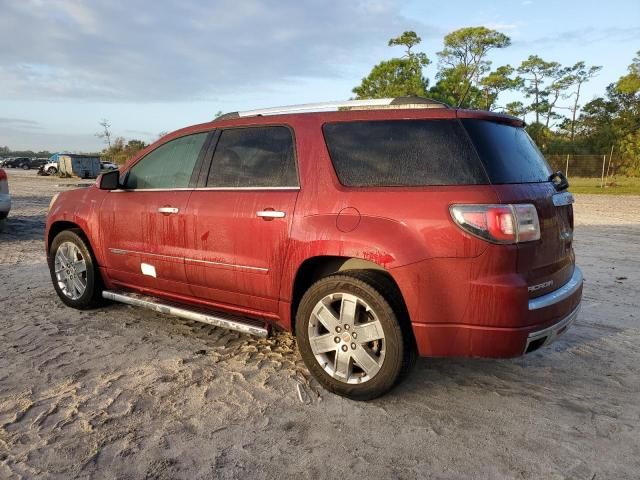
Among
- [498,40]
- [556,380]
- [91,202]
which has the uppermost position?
[498,40]

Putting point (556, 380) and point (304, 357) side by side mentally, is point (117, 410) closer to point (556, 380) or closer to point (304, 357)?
point (304, 357)

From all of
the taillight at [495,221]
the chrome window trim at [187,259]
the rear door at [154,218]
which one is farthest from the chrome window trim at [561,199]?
the rear door at [154,218]

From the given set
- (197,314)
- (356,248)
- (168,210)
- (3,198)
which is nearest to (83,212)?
(168,210)

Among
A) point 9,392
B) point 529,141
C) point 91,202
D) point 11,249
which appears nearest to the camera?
point 9,392

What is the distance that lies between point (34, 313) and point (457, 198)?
13.5 ft

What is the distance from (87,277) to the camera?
15.2 feet

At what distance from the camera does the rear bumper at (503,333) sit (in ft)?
8.68

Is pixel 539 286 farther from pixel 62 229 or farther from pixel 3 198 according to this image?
pixel 3 198

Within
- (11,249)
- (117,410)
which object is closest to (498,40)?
(11,249)

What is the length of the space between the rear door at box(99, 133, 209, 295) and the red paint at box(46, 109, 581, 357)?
0.05 ft

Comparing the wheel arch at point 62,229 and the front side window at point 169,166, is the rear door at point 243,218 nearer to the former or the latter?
the front side window at point 169,166

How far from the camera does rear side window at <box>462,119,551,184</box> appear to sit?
2768 mm

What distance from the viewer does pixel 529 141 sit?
10.8 feet

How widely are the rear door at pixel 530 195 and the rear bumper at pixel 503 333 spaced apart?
98 millimetres
